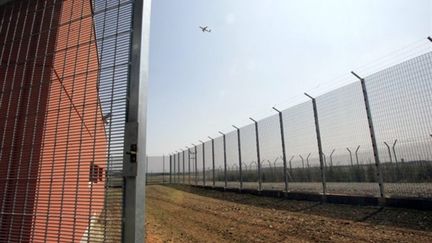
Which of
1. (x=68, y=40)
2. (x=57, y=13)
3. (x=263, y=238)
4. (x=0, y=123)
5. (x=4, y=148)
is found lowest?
(x=263, y=238)

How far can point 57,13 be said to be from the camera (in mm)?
2811

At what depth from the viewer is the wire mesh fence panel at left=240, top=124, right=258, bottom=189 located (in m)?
11.6

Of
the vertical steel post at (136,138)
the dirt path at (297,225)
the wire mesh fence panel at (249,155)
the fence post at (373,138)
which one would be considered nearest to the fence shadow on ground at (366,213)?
the dirt path at (297,225)

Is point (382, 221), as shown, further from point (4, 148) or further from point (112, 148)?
point (4, 148)

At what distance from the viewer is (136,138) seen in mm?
1938

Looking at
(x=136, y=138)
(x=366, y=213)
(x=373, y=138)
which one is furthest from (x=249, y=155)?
(x=136, y=138)

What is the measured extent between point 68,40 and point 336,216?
19.0 ft

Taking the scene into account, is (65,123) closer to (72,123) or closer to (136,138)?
(72,123)

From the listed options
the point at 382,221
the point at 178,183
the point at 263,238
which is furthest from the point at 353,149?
the point at 178,183

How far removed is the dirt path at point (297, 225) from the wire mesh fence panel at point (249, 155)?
339cm

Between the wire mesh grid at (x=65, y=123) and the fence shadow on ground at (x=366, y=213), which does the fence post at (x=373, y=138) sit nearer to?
the fence shadow on ground at (x=366, y=213)

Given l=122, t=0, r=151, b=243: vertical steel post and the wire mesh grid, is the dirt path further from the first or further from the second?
l=122, t=0, r=151, b=243: vertical steel post

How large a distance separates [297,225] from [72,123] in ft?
15.5

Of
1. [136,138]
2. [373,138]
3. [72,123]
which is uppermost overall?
[373,138]
